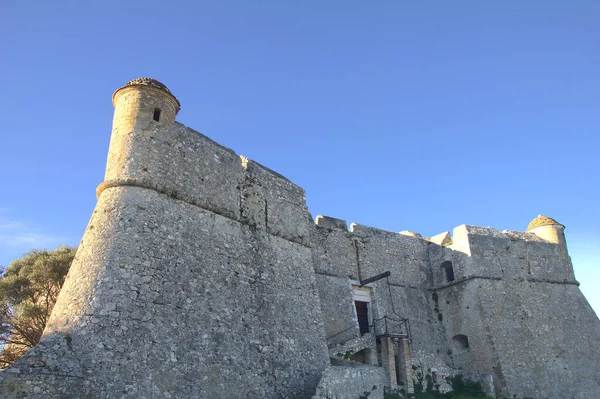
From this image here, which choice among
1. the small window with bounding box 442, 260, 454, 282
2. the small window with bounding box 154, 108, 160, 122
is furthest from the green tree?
the small window with bounding box 442, 260, 454, 282

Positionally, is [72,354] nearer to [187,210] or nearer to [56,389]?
[56,389]

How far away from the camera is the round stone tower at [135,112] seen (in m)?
13.5

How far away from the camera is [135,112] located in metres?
14.0

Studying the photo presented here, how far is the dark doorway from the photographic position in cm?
2100

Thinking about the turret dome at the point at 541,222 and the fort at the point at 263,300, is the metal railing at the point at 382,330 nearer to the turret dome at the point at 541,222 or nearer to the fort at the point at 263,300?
the fort at the point at 263,300

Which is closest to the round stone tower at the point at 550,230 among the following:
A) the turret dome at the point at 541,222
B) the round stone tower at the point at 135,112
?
the turret dome at the point at 541,222

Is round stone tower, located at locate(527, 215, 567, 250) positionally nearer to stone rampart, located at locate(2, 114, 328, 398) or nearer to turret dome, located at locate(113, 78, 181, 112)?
stone rampart, located at locate(2, 114, 328, 398)

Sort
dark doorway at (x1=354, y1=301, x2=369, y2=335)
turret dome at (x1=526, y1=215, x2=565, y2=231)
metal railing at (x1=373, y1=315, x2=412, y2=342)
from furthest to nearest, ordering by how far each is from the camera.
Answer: turret dome at (x1=526, y1=215, x2=565, y2=231) < dark doorway at (x1=354, y1=301, x2=369, y2=335) < metal railing at (x1=373, y1=315, x2=412, y2=342)

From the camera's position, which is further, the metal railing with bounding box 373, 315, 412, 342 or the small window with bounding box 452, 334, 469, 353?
the small window with bounding box 452, 334, 469, 353

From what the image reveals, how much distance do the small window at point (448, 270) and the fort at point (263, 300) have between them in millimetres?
60

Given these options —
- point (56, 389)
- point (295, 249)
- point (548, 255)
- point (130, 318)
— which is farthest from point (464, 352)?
point (56, 389)

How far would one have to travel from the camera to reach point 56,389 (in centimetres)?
942

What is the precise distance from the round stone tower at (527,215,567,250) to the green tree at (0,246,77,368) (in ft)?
73.5

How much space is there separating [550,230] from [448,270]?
6454mm
